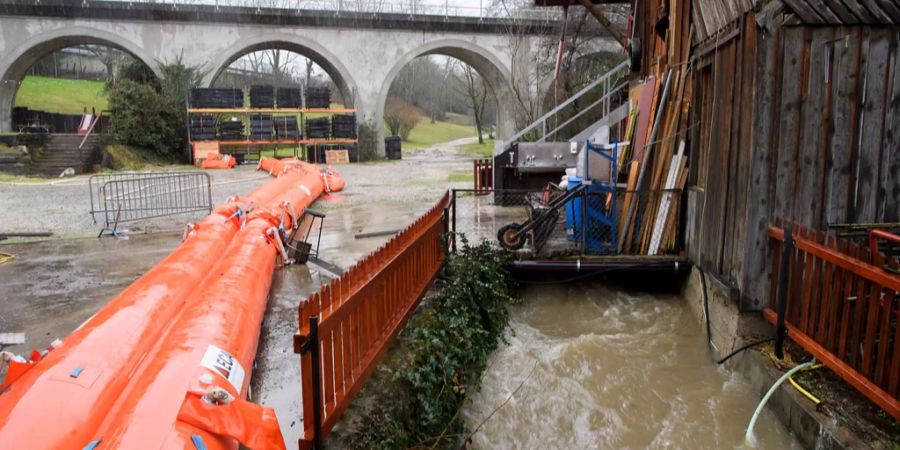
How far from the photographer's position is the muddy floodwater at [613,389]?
13.7ft

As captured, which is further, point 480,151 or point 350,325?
point 480,151

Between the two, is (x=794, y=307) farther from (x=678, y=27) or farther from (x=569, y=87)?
(x=569, y=87)

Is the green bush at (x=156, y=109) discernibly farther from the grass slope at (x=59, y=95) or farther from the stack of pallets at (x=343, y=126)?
the grass slope at (x=59, y=95)

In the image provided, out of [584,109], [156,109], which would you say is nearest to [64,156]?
[156,109]

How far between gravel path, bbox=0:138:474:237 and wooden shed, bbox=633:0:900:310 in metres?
8.76

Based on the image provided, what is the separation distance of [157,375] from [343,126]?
23.6 meters

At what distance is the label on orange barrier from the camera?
3201mm

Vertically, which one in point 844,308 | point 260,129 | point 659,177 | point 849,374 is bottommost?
point 849,374

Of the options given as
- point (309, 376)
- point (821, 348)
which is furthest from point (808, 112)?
point (309, 376)

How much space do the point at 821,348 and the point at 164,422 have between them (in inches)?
152

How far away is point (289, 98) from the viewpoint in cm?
2586

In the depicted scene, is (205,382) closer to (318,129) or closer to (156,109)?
(156,109)

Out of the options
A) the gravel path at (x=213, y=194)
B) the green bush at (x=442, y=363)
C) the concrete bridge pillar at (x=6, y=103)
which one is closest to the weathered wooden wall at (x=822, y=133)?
the green bush at (x=442, y=363)

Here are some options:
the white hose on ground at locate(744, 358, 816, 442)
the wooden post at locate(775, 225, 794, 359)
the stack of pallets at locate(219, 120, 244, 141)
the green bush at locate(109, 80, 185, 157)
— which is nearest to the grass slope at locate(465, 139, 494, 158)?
the stack of pallets at locate(219, 120, 244, 141)
